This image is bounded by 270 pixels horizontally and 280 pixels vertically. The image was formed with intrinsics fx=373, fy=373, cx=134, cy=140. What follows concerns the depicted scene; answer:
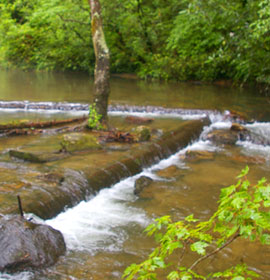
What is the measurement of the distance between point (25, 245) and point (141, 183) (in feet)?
9.52

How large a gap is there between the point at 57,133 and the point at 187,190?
4079mm

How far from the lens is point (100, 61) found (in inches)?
343

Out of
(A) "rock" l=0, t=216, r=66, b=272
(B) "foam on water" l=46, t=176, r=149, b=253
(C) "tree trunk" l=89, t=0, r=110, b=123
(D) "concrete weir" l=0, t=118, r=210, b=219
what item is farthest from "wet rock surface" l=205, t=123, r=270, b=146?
(A) "rock" l=0, t=216, r=66, b=272

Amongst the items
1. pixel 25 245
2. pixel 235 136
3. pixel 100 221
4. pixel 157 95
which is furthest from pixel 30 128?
pixel 157 95

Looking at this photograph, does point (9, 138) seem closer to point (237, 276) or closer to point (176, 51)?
point (237, 276)

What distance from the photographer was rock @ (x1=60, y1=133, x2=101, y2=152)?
765 cm

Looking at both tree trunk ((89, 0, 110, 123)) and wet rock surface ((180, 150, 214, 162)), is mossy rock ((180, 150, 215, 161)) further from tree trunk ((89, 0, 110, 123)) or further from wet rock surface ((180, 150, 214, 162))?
tree trunk ((89, 0, 110, 123))

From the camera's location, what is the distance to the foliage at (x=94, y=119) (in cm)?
907

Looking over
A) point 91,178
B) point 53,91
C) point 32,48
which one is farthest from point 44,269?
point 32,48

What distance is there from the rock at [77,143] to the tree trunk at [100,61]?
131 cm

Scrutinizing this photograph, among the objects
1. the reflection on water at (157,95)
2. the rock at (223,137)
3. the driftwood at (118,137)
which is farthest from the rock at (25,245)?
the reflection on water at (157,95)

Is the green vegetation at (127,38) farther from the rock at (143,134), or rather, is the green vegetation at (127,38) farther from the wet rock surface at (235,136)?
the rock at (143,134)

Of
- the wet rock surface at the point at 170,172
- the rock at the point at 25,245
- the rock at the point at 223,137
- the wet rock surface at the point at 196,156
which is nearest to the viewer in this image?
the rock at the point at 25,245

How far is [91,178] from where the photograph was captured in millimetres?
6375
